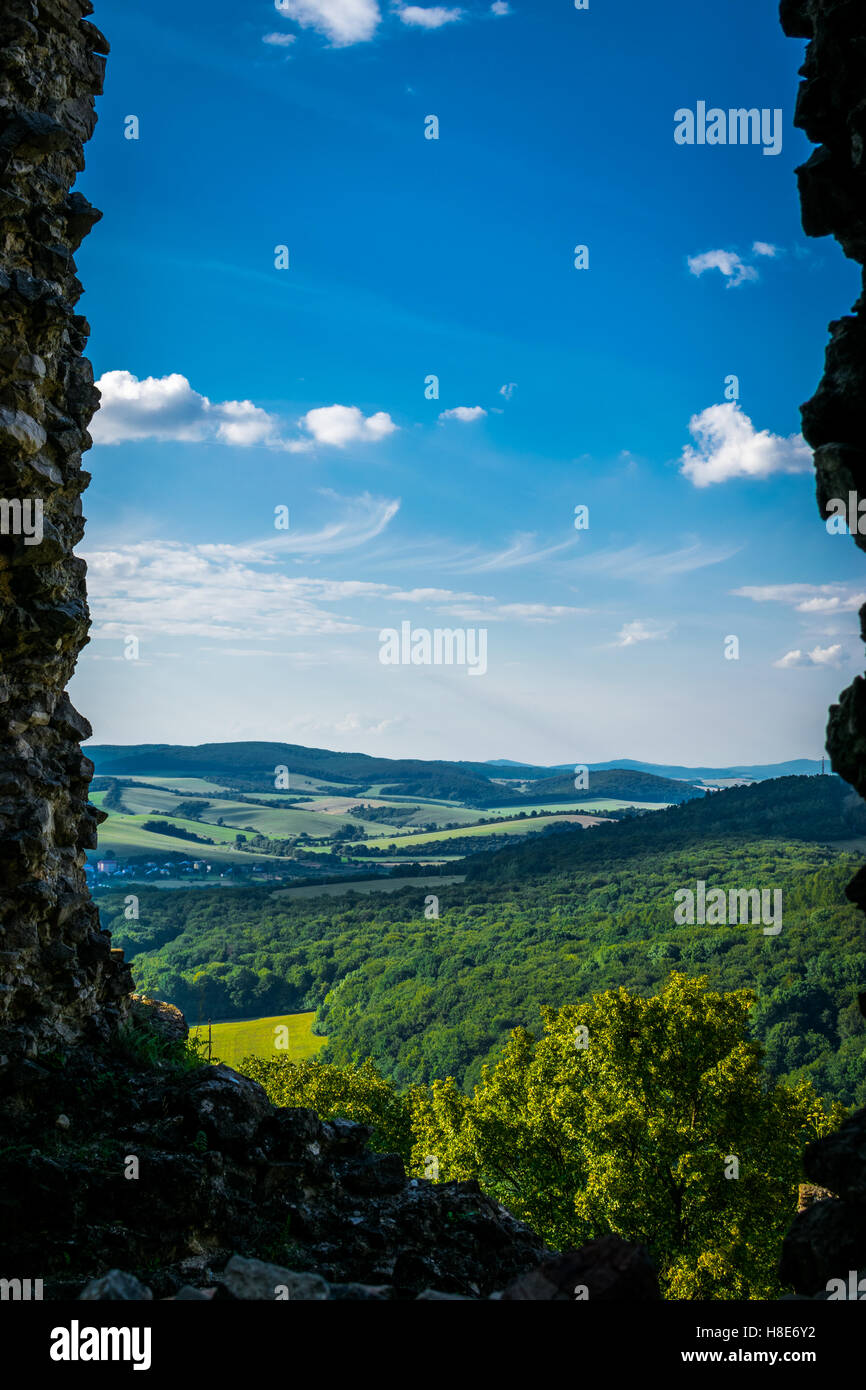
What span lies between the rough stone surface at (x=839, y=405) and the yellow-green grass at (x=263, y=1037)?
71822 mm

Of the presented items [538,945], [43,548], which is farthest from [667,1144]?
[538,945]

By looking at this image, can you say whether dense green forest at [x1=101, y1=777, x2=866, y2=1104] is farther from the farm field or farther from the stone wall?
the stone wall

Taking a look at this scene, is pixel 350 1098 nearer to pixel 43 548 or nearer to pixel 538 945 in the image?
pixel 43 548

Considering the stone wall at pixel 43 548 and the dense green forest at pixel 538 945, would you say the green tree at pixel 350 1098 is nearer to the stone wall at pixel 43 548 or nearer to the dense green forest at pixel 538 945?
the stone wall at pixel 43 548

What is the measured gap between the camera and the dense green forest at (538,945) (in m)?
72.5

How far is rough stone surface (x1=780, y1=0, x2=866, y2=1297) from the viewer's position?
288 inches

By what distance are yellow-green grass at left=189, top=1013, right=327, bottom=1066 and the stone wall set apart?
66336mm

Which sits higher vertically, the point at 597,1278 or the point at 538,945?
the point at 597,1278

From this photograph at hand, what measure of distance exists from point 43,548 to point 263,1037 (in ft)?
287

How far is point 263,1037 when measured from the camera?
90875mm

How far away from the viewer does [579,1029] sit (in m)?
27.2
